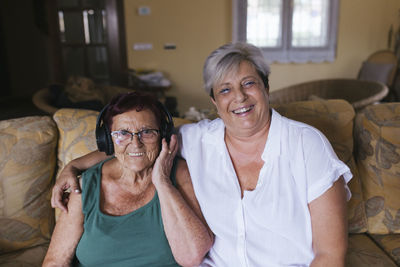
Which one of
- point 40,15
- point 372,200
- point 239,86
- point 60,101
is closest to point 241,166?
point 239,86

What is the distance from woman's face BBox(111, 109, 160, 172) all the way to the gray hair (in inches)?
11.4

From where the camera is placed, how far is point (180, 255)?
119 centimetres

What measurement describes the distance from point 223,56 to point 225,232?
0.62 metres

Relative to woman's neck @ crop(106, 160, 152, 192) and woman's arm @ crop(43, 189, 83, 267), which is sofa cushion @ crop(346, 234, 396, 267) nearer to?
woman's neck @ crop(106, 160, 152, 192)

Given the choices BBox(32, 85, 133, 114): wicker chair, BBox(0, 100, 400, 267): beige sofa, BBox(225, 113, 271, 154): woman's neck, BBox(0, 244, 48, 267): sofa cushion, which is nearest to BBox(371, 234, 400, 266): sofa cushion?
BBox(0, 100, 400, 267): beige sofa

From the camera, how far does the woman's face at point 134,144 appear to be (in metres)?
1.21

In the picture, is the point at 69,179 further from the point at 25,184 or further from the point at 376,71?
the point at 376,71

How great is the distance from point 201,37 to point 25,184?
3608 millimetres

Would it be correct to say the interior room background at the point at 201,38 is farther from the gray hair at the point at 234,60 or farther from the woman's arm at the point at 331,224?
the woman's arm at the point at 331,224

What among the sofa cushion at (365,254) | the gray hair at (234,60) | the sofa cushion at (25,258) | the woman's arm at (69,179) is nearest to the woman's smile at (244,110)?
the gray hair at (234,60)

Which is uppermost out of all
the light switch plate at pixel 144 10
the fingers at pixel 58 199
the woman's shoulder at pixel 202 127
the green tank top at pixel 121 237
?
the light switch plate at pixel 144 10

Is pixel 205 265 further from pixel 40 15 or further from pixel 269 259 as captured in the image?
pixel 40 15

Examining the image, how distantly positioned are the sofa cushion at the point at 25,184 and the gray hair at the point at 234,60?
823 millimetres

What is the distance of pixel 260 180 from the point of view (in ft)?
3.77
